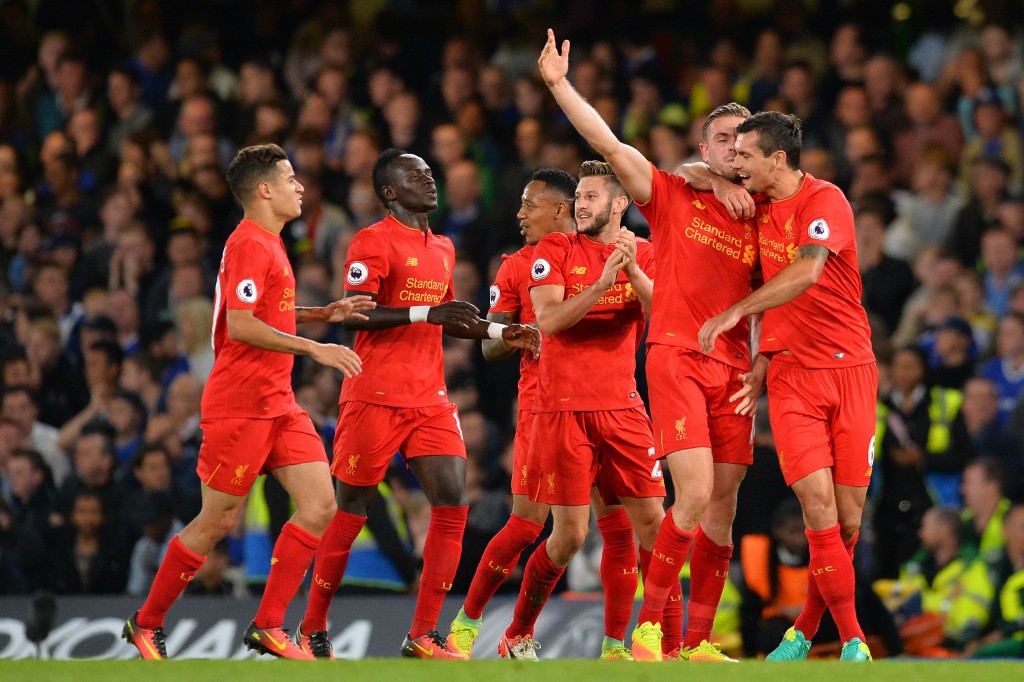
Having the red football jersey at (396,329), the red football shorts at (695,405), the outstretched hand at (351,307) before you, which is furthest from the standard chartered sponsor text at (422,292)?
the red football shorts at (695,405)

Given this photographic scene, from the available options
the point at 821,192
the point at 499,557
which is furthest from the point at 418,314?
the point at 821,192

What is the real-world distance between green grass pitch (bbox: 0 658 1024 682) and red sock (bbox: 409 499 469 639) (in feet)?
4.45

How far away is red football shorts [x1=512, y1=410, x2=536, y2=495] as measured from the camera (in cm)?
781

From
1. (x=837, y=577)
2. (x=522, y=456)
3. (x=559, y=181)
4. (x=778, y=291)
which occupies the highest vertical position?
(x=559, y=181)

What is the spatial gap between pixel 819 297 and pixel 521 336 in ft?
4.81

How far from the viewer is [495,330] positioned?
25.1 ft

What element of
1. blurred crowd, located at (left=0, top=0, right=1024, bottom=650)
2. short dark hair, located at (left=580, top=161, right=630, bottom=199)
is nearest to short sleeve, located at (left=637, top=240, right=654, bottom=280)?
short dark hair, located at (left=580, top=161, right=630, bottom=199)

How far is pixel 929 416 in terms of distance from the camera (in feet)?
34.1

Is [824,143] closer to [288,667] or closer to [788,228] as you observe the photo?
[788,228]

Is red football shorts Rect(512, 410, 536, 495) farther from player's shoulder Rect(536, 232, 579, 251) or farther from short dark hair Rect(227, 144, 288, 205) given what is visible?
short dark hair Rect(227, 144, 288, 205)

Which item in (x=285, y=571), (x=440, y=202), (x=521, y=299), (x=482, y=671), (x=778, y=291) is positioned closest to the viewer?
(x=482, y=671)

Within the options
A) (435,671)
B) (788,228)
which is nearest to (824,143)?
(788,228)

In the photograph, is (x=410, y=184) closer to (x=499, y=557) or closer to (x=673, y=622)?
(x=499, y=557)

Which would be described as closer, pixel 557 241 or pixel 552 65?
pixel 552 65
